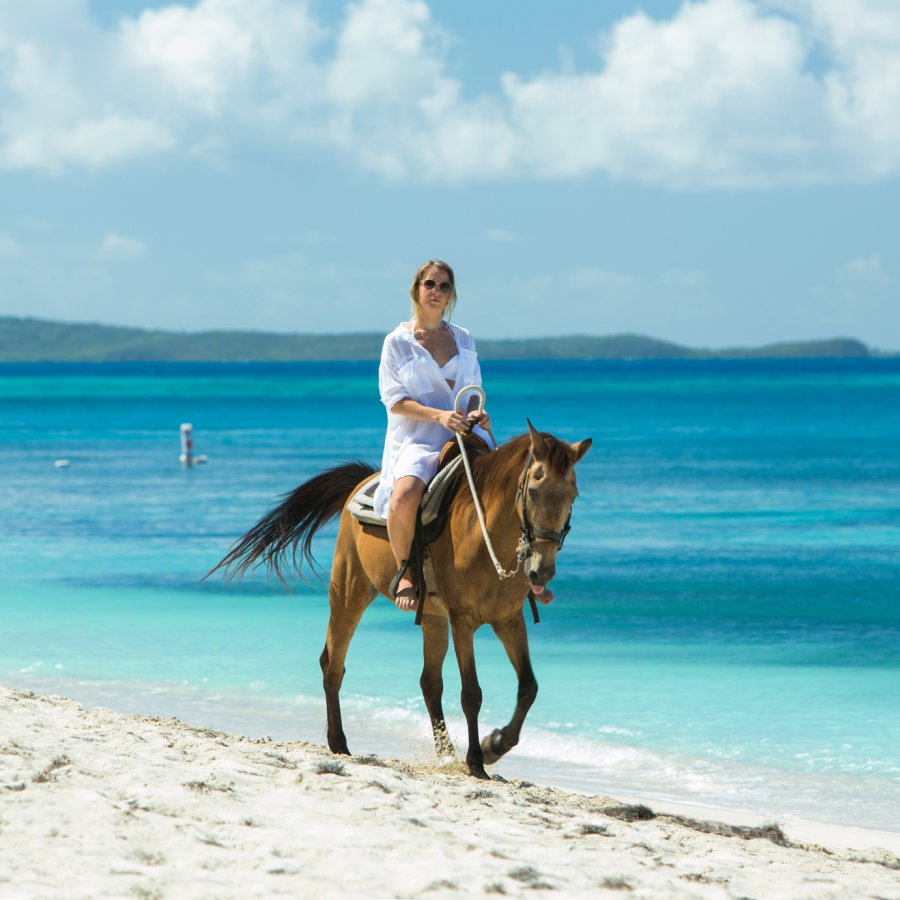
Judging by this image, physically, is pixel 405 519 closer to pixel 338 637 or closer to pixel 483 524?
pixel 483 524

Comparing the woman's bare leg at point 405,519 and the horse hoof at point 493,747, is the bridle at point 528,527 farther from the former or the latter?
the horse hoof at point 493,747

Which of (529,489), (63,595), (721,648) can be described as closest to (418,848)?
(529,489)

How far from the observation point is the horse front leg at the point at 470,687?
21.3 feet

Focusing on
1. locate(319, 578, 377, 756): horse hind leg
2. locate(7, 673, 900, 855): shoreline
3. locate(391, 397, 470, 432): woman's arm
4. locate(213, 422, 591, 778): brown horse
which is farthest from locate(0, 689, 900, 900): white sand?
locate(391, 397, 470, 432): woman's arm

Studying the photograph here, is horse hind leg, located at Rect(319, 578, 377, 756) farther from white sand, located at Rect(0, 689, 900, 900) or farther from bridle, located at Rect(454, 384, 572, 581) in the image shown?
bridle, located at Rect(454, 384, 572, 581)

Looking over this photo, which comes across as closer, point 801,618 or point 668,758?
point 668,758

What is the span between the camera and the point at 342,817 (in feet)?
16.6

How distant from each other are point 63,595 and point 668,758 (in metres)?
8.89

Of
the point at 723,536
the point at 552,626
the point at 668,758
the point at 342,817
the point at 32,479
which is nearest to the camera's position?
the point at 342,817

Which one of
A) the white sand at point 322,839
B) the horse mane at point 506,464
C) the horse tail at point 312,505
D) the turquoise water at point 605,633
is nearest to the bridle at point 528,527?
the horse mane at point 506,464

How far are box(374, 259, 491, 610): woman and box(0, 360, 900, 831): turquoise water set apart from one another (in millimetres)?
2104

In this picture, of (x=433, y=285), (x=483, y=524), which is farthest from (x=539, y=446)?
(x=433, y=285)

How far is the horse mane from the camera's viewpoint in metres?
5.80

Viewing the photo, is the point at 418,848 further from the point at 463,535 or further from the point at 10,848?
the point at 463,535
